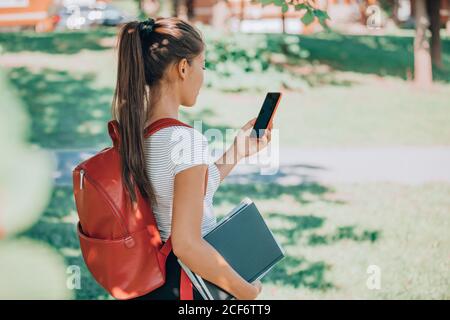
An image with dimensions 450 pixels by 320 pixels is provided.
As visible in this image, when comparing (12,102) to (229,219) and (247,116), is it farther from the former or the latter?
(229,219)

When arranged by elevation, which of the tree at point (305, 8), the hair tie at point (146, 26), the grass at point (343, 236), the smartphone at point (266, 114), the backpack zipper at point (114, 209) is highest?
the hair tie at point (146, 26)

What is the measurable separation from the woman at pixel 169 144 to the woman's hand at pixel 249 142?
0.30 metres

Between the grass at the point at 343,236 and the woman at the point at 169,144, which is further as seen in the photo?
the grass at the point at 343,236

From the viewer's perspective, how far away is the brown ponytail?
199 cm

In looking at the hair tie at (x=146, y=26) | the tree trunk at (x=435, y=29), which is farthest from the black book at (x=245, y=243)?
the tree trunk at (x=435, y=29)

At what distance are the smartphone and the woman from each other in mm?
300

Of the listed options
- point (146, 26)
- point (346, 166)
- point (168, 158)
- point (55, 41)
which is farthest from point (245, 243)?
point (55, 41)

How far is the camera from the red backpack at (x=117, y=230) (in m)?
1.92

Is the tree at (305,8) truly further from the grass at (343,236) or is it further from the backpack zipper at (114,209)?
the grass at (343,236)

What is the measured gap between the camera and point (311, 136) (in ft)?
33.2

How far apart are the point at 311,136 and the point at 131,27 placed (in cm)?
823

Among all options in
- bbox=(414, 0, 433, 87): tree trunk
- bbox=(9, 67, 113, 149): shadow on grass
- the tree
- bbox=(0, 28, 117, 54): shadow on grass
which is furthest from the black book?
bbox=(0, 28, 117, 54): shadow on grass

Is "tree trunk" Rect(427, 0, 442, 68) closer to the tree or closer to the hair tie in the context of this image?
Answer: the tree
